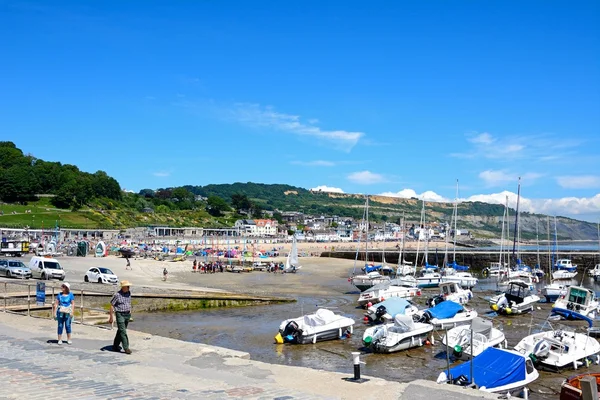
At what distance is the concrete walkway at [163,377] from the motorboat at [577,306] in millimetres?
28352

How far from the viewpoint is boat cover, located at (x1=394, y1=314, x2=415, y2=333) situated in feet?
82.0

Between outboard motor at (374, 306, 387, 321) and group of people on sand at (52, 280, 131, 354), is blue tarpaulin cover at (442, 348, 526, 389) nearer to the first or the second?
group of people on sand at (52, 280, 131, 354)

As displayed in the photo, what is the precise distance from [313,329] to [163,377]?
14175 millimetres

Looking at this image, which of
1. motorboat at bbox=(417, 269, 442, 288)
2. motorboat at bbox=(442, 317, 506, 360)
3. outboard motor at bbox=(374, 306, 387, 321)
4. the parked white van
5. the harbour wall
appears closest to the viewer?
motorboat at bbox=(442, 317, 506, 360)

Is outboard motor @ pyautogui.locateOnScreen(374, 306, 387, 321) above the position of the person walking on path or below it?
below

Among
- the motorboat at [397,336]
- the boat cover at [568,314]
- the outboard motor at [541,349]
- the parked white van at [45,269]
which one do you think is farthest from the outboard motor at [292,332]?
the parked white van at [45,269]

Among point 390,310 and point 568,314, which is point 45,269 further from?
point 568,314

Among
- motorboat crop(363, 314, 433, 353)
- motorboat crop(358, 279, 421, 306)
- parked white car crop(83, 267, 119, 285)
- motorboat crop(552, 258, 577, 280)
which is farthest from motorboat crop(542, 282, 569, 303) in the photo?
parked white car crop(83, 267, 119, 285)

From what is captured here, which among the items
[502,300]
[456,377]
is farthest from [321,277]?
[456,377]

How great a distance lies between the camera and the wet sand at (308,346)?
2170 centimetres

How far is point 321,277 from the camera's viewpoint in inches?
2709

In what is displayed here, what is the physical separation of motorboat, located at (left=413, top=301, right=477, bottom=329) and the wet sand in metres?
2.39

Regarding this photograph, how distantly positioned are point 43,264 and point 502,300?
116 feet

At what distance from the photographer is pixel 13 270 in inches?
1656
